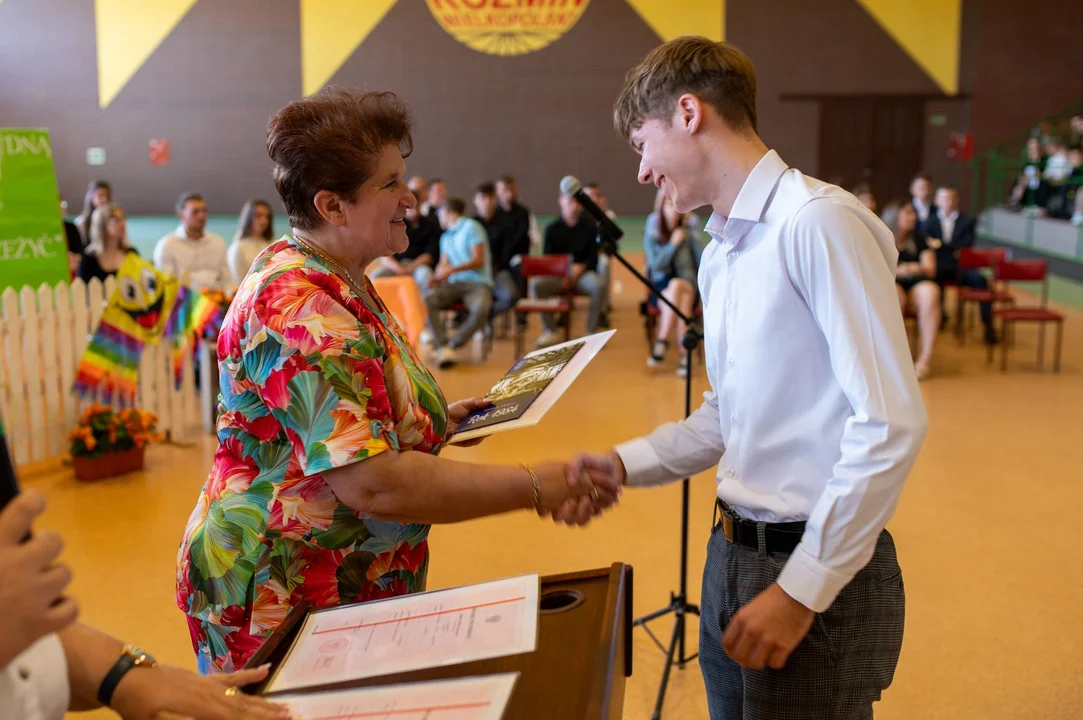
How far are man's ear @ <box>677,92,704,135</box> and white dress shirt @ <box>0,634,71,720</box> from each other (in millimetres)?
1125

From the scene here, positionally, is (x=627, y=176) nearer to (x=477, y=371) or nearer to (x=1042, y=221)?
(x=1042, y=221)

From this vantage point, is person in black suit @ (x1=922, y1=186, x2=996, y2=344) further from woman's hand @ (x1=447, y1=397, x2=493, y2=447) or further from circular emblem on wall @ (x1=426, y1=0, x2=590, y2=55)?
circular emblem on wall @ (x1=426, y1=0, x2=590, y2=55)

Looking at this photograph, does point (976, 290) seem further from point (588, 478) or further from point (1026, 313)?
point (588, 478)

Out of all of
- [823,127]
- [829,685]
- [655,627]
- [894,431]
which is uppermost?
[823,127]

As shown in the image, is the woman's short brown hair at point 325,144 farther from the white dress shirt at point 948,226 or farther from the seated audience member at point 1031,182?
the seated audience member at point 1031,182

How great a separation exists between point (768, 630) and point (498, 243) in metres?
8.61

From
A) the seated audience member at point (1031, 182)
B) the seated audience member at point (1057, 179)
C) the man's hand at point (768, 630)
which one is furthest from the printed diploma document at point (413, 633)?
the seated audience member at point (1031, 182)

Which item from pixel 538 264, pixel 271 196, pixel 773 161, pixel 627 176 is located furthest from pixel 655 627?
pixel 271 196

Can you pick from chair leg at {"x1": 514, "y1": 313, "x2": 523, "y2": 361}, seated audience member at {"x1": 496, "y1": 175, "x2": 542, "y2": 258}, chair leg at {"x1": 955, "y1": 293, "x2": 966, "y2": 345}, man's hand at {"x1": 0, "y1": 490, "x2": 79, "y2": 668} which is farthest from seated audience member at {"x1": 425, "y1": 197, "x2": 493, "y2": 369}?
man's hand at {"x1": 0, "y1": 490, "x2": 79, "y2": 668}

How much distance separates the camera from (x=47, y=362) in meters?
5.32

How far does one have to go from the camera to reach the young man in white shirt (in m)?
1.33

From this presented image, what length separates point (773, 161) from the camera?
1.52 metres

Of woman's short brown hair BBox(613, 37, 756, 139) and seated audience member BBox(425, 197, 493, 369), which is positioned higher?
woman's short brown hair BBox(613, 37, 756, 139)

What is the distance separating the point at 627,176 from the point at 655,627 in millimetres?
13651
